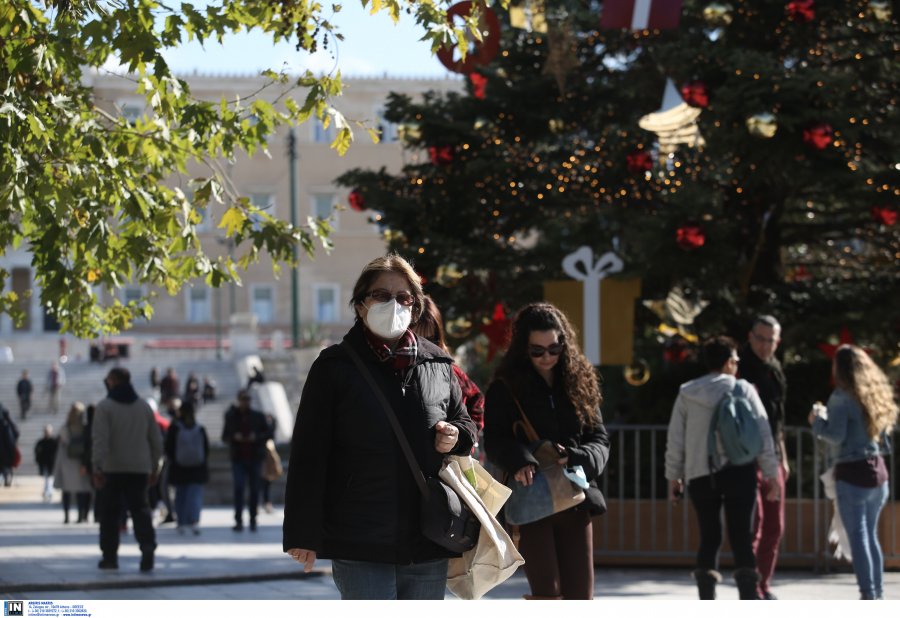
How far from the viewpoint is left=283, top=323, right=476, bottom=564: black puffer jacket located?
5156 mm

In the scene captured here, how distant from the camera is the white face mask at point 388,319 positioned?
5.30m

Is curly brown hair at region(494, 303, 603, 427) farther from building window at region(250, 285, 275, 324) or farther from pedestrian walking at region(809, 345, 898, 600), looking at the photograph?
building window at region(250, 285, 275, 324)

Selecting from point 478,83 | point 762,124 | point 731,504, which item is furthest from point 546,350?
point 478,83

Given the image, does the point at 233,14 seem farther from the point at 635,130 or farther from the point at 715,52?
the point at 635,130

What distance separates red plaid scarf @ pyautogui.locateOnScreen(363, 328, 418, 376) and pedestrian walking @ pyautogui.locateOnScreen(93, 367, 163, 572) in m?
7.48

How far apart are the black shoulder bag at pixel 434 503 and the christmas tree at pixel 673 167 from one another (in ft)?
24.8

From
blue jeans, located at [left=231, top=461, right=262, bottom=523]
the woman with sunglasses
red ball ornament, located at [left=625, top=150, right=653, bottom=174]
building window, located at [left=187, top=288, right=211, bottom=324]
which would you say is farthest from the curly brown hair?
building window, located at [left=187, top=288, right=211, bottom=324]

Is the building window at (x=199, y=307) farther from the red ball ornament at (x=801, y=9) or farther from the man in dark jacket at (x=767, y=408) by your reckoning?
the man in dark jacket at (x=767, y=408)

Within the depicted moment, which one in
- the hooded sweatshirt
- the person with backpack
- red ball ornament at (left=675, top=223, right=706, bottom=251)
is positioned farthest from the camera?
the person with backpack

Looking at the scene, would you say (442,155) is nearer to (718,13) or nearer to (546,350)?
(718,13)

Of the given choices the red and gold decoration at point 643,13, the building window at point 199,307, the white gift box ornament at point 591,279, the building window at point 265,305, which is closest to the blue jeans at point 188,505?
the white gift box ornament at point 591,279

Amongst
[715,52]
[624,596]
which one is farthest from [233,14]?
[715,52]

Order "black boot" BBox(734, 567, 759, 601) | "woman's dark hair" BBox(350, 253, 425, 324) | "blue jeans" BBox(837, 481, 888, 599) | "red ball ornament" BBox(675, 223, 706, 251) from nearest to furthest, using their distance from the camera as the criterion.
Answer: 1. "woman's dark hair" BBox(350, 253, 425, 324)
2. "black boot" BBox(734, 567, 759, 601)
3. "blue jeans" BBox(837, 481, 888, 599)
4. "red ball ornament" BBox(675, 223, 706, 251)

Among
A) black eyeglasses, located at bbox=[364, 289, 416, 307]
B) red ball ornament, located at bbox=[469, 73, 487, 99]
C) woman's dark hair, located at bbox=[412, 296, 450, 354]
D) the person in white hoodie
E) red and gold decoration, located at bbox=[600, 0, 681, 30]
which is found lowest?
the person in white hoodie
